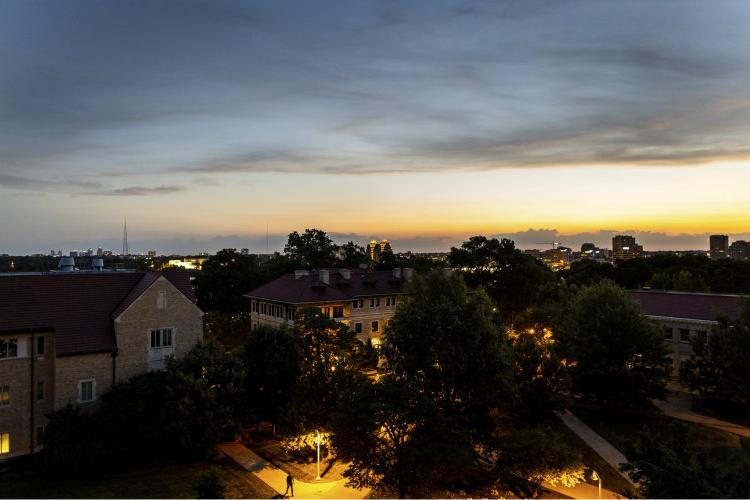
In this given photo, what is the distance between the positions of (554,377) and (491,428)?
9743mm

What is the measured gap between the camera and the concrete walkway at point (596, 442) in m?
34.3

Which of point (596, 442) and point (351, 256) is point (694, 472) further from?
point (351, 256)

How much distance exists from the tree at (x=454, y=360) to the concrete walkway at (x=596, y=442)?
9593 mm

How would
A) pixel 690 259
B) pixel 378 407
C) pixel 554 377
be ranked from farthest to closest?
pixel 690 259 < pixel 554 377 < pixel 378 407

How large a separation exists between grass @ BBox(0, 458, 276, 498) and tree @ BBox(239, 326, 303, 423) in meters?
5.72

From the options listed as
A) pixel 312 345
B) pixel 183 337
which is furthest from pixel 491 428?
pixel 183 337

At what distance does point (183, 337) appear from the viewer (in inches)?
1628

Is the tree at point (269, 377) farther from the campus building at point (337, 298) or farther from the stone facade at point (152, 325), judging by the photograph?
the campus building at point (337, 298)

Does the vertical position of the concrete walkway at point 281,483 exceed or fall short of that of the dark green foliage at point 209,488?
it falls short

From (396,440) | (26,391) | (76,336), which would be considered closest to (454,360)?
(396,440)

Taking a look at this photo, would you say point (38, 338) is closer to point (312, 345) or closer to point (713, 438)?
point (312, 345)

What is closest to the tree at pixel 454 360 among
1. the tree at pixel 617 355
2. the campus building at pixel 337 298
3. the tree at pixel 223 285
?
the tree at pixel 617 355

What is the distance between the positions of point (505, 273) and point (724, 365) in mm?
40595

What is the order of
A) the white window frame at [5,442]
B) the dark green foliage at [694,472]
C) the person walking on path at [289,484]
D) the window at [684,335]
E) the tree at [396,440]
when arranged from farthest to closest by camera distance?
the window at [684,335], the white window frame at [5,442], the person walking on path at [289,484], the tree at [396,440], the dark green foliage at [694,472]
